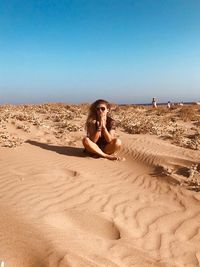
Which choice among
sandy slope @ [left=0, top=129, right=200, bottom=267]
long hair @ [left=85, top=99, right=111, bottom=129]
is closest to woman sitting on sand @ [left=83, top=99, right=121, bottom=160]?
long hair @ [left=85, top=99, right=111, bottom=129]

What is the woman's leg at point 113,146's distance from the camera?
27.1ft

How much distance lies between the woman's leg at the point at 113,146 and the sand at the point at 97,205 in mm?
374

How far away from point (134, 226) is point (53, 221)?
1.09 metres

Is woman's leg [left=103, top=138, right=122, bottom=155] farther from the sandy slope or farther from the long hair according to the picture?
the long hair

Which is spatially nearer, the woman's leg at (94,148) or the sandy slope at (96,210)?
the sandy slope at (96,210)

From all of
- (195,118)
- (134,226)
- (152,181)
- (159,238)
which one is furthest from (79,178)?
(195,118)

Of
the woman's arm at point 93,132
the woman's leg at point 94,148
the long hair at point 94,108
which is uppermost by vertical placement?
the long hair at point 94,108

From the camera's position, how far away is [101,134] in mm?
8477

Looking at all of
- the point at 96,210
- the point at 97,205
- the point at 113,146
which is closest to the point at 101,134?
the point at 113,146

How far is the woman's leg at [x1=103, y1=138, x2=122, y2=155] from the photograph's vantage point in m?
8.27

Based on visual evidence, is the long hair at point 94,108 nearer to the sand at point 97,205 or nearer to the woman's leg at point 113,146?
the woman's leg at point 113,146

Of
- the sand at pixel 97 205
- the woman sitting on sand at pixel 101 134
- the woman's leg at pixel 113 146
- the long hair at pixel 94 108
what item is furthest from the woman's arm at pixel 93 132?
the sand at pixel 97 205

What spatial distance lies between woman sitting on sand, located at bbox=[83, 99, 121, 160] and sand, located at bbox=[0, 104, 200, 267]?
0.31 m

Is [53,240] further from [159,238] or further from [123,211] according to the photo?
[123,211]
